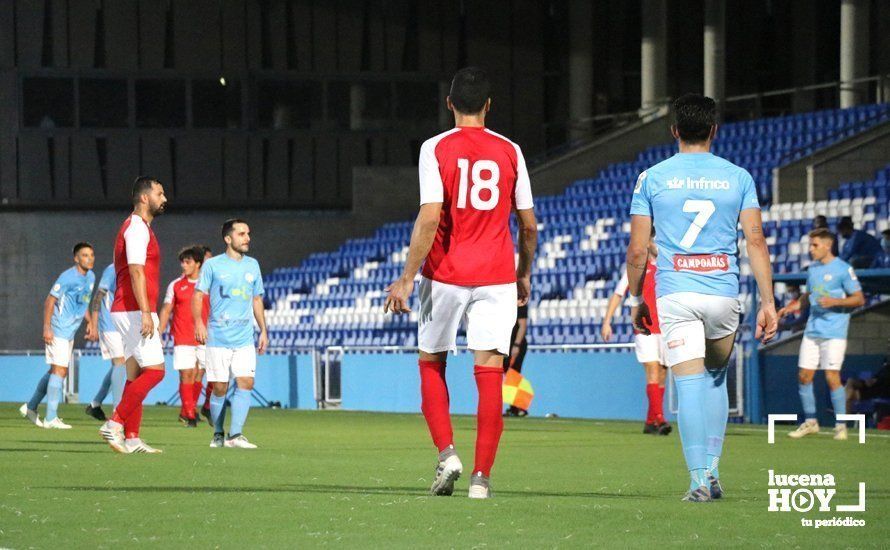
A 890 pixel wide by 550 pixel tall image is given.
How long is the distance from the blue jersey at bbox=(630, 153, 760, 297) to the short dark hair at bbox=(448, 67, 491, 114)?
957 mm

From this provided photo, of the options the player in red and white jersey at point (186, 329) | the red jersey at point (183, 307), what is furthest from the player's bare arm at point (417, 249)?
the red jersey at point (183, 307)

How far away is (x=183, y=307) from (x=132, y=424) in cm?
716

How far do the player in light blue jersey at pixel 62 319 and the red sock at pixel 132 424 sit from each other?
560 cm

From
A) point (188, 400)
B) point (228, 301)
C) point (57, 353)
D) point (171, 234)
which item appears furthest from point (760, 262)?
point (171, 234)

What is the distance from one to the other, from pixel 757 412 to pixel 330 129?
19425 millimetres

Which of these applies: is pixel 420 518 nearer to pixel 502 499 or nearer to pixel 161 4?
pixel 502 499

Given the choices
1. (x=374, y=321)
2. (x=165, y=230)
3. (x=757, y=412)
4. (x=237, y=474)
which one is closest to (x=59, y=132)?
(x=165, y=230)

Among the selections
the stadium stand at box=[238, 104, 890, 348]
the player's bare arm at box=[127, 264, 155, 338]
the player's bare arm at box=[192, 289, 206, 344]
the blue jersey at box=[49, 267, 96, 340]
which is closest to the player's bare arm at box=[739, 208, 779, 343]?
the player's bare arm at box=[127, 264, 155, 338]

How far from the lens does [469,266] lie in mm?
8250

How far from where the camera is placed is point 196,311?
14.5 meters

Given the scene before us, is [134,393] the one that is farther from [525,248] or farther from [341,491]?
[525,248]

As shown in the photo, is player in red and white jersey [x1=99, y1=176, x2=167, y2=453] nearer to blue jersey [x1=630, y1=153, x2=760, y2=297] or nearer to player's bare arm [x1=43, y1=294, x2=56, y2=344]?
blue jersey [x1=630, y1=153, x2=760, y2=297]

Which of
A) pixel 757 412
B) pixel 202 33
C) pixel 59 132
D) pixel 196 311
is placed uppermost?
pixel 202 33

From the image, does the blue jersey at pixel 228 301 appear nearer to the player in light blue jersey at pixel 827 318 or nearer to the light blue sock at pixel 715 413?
the player in light blue jersey at pixel 827 318
